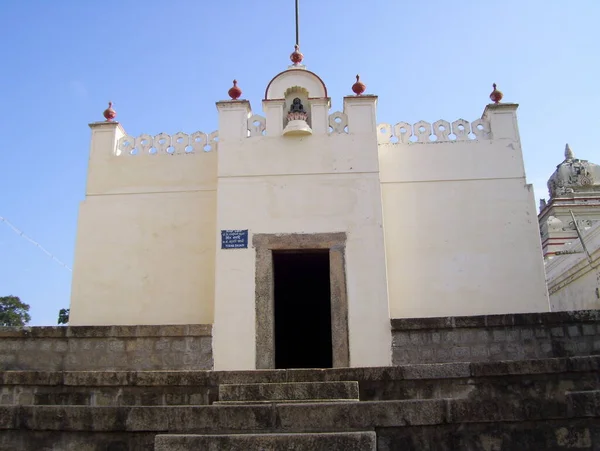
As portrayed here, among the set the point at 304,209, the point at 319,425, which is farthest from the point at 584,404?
the point at 304,209

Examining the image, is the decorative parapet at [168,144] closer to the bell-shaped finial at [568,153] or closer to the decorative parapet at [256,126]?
the decorative parapet at [256,126]

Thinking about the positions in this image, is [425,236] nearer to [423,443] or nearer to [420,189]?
[420,189]

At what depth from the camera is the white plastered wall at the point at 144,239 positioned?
811cm

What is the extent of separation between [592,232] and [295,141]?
23.1 ft

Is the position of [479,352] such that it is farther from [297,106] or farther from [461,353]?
[297,106]

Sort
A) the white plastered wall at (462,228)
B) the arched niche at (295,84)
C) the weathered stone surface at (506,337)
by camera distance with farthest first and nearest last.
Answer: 1. the arched niche at (295,84)
2. the white plastered wall at (462,228)
3. the weathered stone surface at (506,337)

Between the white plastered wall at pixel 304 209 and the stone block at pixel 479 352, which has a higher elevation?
the white plastered wall at pixel 304 209

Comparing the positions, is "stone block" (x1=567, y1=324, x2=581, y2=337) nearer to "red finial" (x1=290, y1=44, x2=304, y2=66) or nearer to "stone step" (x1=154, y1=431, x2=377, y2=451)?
"stone step" (x1=154, y1=431, x2=377, y2=451)

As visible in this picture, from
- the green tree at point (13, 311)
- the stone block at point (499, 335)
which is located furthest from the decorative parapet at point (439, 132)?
the green tree at point (13, 311)

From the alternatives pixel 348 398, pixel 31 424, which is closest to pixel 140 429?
pixel 31 424

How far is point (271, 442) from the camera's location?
3770 millimetres

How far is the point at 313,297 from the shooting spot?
37.8 feet

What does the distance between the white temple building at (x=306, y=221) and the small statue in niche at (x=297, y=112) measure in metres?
0.02

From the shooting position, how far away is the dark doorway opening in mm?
10766
